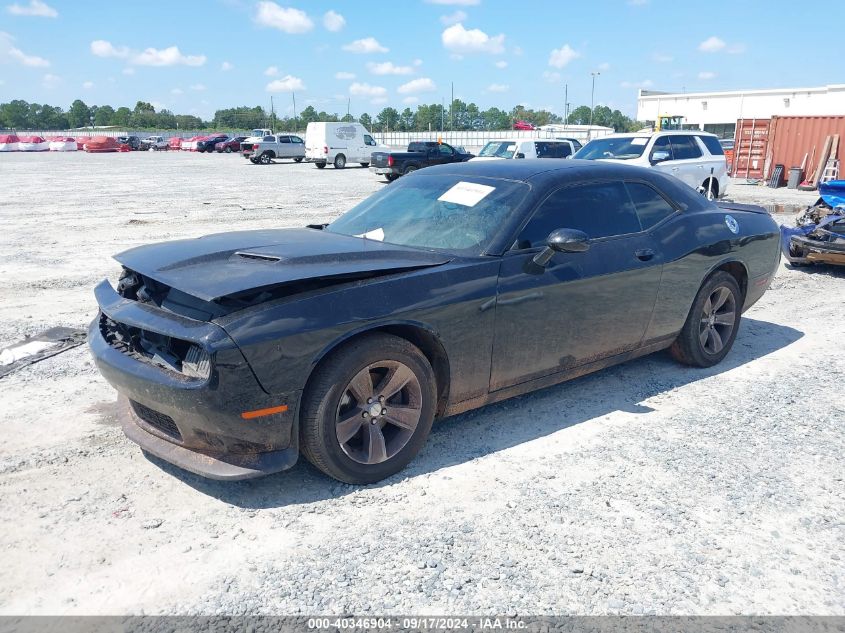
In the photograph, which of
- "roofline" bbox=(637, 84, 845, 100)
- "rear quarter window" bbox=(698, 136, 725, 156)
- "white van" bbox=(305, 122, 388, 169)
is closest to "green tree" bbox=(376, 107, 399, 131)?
"roofline" bbox=(637, 84, 845, 100)

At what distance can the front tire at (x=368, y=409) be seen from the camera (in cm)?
318

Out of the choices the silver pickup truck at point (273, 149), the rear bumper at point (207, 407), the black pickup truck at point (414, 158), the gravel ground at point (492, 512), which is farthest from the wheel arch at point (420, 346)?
the silver pickup truck at point (273, 149)

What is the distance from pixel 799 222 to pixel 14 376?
31.5ft

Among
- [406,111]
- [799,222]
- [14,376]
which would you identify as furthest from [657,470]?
[406,111]

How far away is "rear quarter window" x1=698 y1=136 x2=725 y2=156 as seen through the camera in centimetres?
1539

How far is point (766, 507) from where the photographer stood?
3297 millimetres

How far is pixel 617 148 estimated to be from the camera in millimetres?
14516

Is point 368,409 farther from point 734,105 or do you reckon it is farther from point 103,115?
point 103,115

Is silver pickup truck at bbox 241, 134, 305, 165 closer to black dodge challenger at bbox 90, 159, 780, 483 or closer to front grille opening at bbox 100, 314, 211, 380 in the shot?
black dodge challenger at bbox 90, 159, 780, 483

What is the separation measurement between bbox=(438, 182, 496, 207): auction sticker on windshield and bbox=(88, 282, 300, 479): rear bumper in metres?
1.74

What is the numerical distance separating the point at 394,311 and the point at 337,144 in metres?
31.0

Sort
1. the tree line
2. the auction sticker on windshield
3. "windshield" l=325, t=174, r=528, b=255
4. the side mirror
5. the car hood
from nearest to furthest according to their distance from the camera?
the car hood
the side mirror
"windshield" l=325, t=174, r=528, b=255
the auction sticker on windshield
the tree line

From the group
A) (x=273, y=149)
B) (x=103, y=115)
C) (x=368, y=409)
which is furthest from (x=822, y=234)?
(x=103, y=115)

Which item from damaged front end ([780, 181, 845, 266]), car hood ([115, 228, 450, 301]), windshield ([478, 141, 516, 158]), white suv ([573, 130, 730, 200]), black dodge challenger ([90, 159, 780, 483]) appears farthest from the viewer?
windshield ([478, 141, 516, 158])
